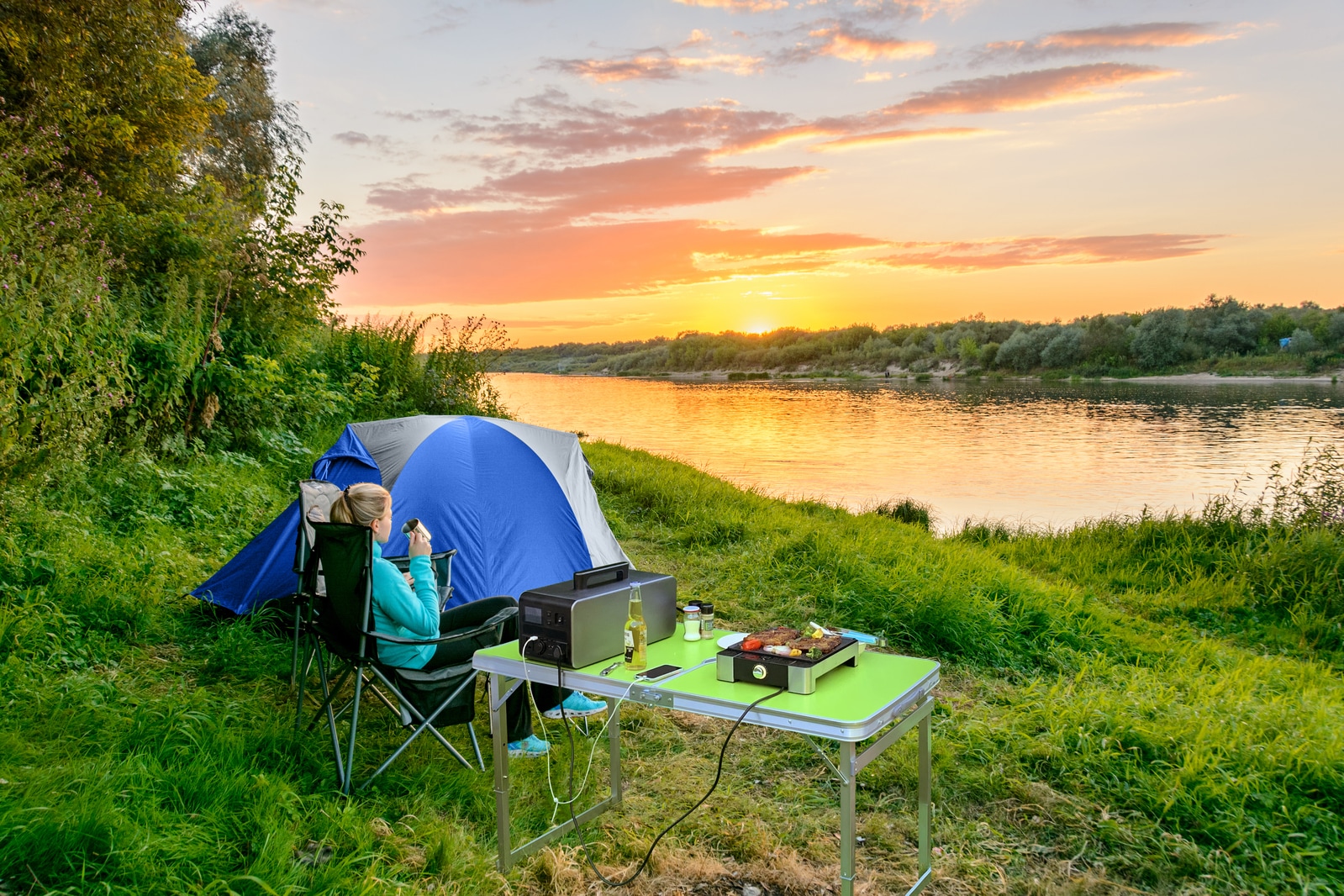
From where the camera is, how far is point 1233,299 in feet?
161

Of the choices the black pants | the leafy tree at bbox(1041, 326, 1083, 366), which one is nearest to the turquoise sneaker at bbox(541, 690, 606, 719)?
the black pants

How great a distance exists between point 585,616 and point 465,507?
270 cm

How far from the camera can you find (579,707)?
13.3 ft

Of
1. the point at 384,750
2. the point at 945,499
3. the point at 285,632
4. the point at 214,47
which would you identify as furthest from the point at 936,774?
the point at 214,47

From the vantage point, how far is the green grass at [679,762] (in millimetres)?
2602

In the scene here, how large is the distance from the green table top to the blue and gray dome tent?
2216mm

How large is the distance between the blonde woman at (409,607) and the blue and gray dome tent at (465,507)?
1448 mm

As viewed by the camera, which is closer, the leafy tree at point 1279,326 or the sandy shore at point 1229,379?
the sandy shore at point 1229,379

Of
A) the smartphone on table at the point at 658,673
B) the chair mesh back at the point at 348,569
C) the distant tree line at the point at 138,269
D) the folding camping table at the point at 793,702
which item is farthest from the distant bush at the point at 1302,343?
the chair mesh back at the point at 348,569

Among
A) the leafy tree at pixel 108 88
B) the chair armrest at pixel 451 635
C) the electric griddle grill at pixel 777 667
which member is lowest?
the chair armrest at pixel 451 635

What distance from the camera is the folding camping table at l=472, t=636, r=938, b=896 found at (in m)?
2.18

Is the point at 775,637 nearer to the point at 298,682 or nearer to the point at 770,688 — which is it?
the point at 770,688

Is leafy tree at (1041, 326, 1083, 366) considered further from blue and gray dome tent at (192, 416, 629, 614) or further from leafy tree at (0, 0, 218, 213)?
blue and gray dome tent at (192, 416, 629, 614)

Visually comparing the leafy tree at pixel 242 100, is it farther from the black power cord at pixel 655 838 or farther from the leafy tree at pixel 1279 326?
the leafy tree at pixel 1279 326
